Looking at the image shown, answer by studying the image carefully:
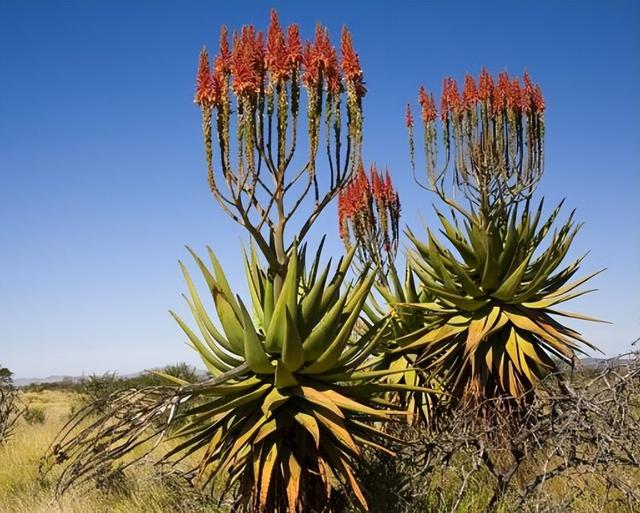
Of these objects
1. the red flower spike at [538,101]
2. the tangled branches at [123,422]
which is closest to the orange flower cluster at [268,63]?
the tangled branches at [123,422]

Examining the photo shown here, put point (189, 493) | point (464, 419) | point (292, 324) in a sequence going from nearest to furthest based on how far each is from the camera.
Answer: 1. point (292, 324)
2. point (464, 419)
3. point (189, 493)

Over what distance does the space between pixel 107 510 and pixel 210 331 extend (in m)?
3.18

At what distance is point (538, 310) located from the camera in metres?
8.06

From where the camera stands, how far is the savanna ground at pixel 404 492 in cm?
600

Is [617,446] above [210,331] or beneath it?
beneath

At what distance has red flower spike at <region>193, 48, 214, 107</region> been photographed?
5859 mm

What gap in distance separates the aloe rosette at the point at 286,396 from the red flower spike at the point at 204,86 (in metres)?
1.37

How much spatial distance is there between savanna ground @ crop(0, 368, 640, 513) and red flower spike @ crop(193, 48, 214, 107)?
3.36 metres

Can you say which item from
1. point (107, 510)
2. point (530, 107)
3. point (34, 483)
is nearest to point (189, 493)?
point (107, 510)

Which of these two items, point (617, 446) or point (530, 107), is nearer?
point (617, 446)

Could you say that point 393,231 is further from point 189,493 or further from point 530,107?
point 189,493

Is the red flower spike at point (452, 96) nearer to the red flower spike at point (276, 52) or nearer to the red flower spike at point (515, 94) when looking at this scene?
the red flower spike at point (515, 94)

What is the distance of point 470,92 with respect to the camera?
9.05 metres

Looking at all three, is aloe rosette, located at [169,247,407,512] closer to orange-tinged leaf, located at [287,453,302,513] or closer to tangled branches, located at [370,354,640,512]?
orange-tinged leaf, located at [287,453,302,513]
